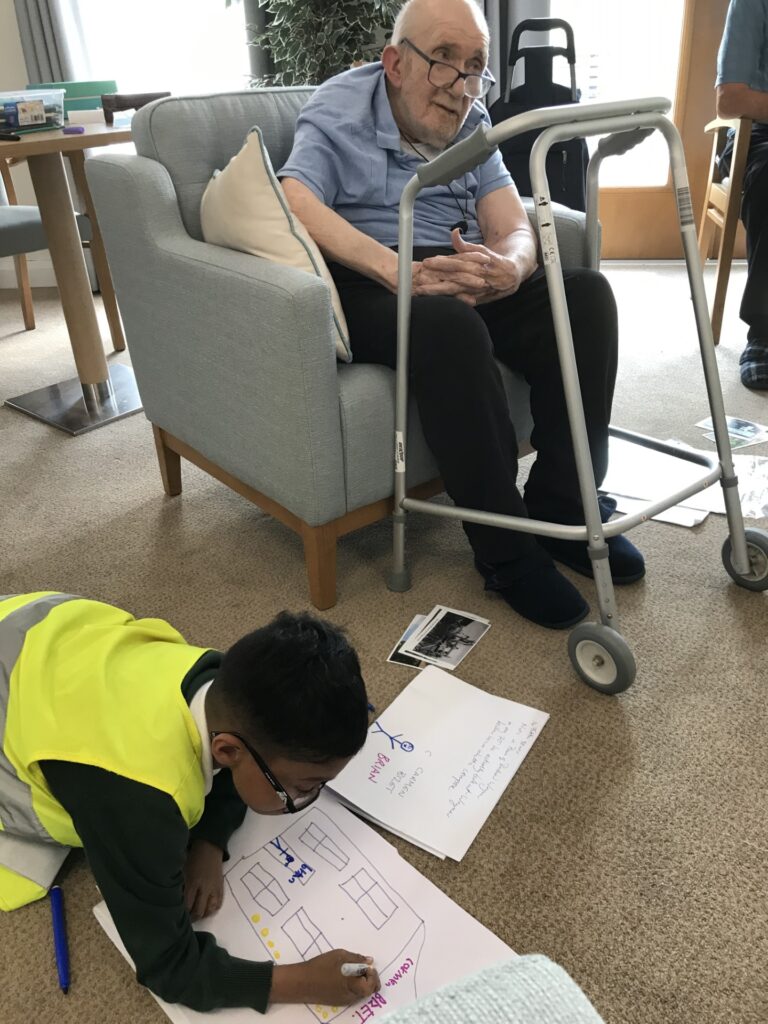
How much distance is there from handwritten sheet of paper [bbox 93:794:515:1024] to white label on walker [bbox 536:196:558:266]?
32.9 inches

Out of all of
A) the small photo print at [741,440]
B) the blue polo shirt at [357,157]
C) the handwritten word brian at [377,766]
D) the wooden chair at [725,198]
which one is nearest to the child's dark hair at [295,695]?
the handwritten word brian at [377,766]

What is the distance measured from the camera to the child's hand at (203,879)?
991 millimetres

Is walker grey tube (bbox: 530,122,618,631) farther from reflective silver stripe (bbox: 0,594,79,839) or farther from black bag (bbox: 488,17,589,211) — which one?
black bag (bbox: 488,17,589,211)

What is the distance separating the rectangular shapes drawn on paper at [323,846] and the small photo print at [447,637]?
40 cm

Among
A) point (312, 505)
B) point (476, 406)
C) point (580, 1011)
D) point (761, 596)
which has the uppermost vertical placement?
point (580, 1011)

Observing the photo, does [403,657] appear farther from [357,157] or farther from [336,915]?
[357,157]

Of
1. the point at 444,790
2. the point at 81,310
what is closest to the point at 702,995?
the point at 444,790

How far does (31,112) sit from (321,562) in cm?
155

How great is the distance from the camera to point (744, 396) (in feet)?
7.80

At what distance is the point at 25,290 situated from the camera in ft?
10.4

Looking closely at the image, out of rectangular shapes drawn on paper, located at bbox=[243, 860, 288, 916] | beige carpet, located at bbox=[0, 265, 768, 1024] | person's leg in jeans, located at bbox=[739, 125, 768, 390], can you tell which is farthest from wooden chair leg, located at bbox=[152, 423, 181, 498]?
person's leg in jeans, located at bbox=[739, 125, 768, 390]

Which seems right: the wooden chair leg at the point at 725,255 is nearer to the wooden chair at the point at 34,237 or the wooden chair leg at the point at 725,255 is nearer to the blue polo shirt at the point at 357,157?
the blue polo shirt at the point at 357,157

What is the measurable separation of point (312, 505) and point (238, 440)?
0.76 feet

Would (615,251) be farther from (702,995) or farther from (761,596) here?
(702,995)
